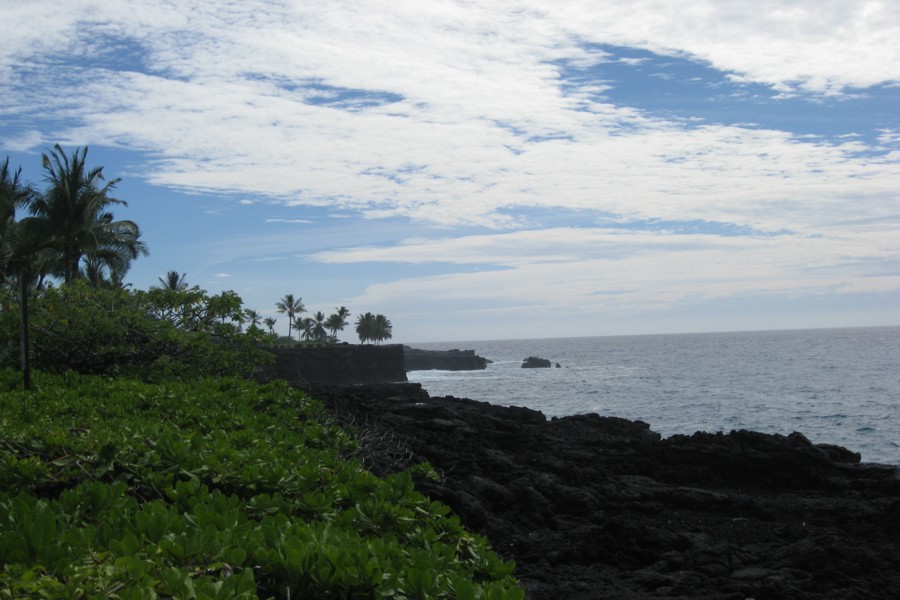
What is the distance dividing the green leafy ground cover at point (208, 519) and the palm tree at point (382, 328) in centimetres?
10168

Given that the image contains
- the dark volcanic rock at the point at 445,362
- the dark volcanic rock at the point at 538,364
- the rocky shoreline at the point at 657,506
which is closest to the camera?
the rocky shoreline at the point at 657,506

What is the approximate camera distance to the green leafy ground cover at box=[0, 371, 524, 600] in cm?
305

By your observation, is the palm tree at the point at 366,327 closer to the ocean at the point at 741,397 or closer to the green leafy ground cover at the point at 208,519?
the ocean at the point at 741,397

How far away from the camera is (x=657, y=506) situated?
12406 mm

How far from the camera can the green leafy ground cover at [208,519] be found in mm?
3055

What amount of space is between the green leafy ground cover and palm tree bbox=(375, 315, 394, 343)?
102 metres

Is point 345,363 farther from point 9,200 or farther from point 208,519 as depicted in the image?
point 208,519

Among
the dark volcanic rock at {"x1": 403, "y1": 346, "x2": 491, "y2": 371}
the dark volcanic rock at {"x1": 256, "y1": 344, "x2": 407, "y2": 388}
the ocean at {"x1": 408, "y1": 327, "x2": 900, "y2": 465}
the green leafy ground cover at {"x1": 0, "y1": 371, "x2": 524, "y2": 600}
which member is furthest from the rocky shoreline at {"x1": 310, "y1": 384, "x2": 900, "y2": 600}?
the dark volcanic rock at {"x1": 403, "y1": 346, "x2": 491, "y2": 371}

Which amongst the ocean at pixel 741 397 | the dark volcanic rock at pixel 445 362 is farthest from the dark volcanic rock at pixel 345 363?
the dark volcanic rock at pixel 445 362

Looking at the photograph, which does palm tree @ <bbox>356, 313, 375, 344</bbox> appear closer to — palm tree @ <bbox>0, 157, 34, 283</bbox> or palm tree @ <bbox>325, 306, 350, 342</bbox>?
palm tree @ <bbox>325, 306, 350, 342</bbox>

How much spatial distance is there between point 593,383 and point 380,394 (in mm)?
31679

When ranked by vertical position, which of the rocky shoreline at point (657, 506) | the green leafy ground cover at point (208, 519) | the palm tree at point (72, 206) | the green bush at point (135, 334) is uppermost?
the palm tree at point (72, 206)

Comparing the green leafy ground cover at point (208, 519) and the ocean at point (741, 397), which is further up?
the green leafy ground cover at point (208, 519)

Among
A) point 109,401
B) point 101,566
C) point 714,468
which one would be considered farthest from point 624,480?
point 101,566
